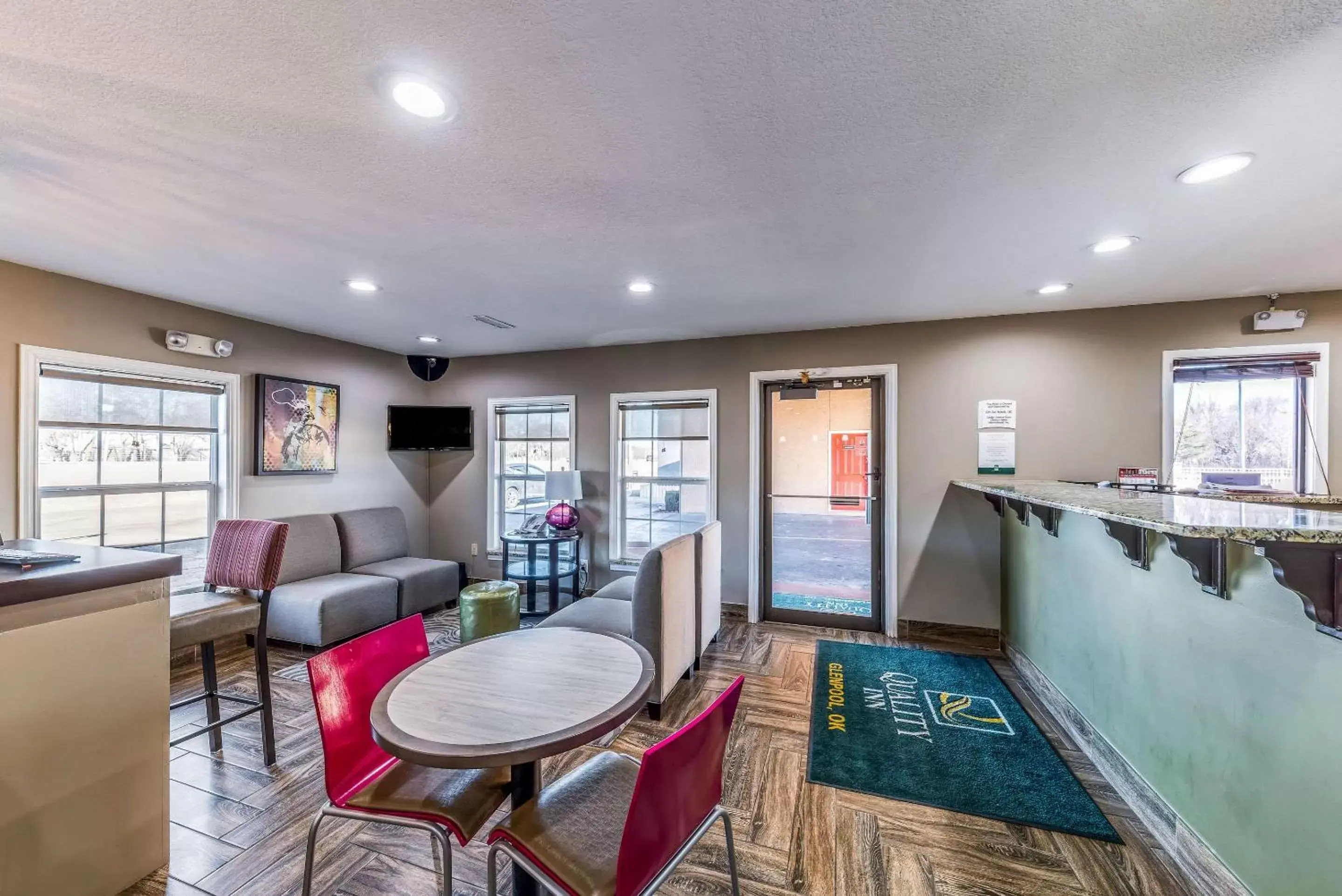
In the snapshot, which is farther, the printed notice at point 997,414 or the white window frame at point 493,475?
the white window frame at point 493,475

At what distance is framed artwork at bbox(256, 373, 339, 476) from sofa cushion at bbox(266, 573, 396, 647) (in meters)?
0.96

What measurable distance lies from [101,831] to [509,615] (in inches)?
83.2

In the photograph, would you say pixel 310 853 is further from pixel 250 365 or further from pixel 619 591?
pixel 250 365

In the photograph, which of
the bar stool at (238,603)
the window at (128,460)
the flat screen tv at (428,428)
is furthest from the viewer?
the flat screen tv at (428,428)

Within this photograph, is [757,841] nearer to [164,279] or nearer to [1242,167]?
[1242,167]

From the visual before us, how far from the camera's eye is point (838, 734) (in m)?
Result: 2.59

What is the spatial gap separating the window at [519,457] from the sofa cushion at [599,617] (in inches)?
83.6

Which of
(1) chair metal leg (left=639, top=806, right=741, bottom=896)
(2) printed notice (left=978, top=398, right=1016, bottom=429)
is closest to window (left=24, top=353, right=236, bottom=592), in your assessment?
(1) chair metal leg (left=639, top=806, right=741, bottom=896)

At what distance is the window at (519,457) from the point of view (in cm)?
517

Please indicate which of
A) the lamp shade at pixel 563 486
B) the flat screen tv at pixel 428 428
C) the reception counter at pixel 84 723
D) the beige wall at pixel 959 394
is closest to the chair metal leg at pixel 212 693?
the reception counter at pixel 84 723

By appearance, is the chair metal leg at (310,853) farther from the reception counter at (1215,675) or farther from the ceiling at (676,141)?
the reception counter at (1215,675)

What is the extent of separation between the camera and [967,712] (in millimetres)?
2805

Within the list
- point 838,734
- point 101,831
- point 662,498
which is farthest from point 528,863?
point 662,498

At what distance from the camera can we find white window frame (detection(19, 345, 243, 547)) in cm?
280
